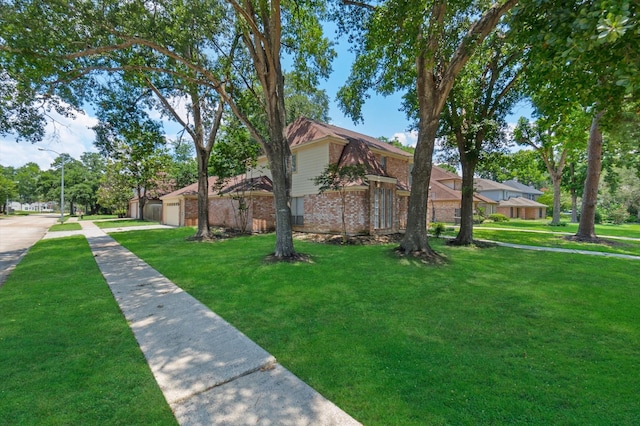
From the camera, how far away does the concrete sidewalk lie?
2.50m

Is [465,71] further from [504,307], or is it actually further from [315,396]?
[315,396]

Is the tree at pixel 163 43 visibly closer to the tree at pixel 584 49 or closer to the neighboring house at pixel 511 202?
the tree at pixel 584 49

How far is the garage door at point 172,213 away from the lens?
1009 inches

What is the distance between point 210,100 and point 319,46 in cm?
640

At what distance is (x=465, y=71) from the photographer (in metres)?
12.8

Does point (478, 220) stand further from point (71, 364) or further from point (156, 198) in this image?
point (156, 198)

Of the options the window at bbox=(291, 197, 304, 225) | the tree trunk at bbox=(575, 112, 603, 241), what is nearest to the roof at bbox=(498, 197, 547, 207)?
the tree trunk at bbox=(575, 112, 603, 241)

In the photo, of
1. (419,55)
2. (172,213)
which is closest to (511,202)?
(419,55)

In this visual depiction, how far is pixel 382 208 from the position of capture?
1605 cm

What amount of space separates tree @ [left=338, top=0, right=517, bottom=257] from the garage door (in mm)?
19016

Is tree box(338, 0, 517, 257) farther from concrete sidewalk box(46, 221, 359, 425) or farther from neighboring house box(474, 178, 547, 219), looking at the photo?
neighboring house box(474, 178, 547, 219)

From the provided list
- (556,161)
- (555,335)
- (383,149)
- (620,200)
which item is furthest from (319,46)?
(620,200)

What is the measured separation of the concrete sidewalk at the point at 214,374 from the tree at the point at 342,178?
8.69 metres

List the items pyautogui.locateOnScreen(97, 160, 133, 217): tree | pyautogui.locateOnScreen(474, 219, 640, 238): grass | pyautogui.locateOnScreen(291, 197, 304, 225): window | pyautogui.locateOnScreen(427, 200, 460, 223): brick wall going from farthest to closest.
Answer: pyautogui.locateOnScreen(97, 160, 133, 217): tree < pyautogui.locateOnScreen(427, 200, 460, 223): brick wall < pyautogui.locateOnScreen(474, 219, 640, 238): grass < pyautogui.locateOnScreen(291, 197, 304, 225): window
